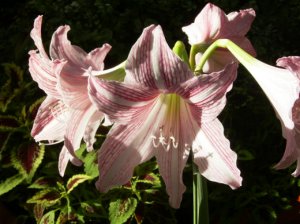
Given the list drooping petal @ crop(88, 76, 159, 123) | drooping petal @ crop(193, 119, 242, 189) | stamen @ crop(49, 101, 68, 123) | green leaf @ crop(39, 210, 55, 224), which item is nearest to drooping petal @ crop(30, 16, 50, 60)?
stamen @ crop(49, 101, 68, 123)

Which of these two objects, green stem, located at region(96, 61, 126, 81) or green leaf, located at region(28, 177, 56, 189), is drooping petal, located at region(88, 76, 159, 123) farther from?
green leaf, located at region(28, 177, 56, 189)

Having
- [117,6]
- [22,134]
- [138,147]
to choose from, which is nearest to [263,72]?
[138,147]

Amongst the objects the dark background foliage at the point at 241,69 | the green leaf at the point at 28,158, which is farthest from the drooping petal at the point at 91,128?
the dark background foliage at the point at 241,69

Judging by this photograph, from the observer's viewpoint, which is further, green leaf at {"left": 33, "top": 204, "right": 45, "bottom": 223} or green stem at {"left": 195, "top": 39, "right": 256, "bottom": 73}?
green leaf at {"left": 33, "top": 204, "right": 45, "bottom": 223}

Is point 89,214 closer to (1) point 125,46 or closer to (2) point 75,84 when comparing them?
(2) point 75,84

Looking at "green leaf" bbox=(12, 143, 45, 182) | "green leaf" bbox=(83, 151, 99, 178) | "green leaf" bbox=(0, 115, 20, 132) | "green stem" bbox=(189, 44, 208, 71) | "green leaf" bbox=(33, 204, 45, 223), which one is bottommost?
"green leaf" bbox=(33, 204, 45, 223)

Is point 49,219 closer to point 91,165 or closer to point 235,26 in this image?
point 91,165

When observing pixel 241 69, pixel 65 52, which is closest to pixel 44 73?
pixel 65 52
